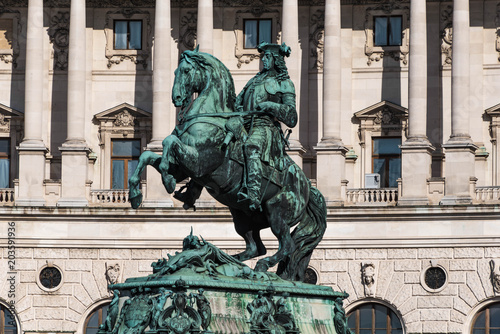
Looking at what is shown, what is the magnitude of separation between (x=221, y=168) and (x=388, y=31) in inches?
1438

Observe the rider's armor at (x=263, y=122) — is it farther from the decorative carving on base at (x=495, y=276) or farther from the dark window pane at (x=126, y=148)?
the dark window pane at (x=126, y=148)

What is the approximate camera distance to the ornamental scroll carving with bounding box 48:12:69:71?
192ft

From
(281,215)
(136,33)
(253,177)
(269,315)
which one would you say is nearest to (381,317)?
(136,33)

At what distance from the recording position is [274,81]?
2302cm

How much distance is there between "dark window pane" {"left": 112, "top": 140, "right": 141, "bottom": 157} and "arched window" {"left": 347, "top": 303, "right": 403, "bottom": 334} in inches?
397

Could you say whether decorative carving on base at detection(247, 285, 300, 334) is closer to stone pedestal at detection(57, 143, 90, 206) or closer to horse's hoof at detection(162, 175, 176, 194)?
horse's hoof at detection(162, 175, 176, 194)

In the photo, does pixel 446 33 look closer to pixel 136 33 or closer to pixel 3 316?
pixel 136 33

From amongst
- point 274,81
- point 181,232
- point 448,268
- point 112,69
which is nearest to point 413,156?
point 448,268

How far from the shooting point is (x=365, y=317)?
53.6 metres

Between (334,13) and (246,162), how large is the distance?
34.3 meters

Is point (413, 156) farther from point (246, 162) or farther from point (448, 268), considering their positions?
point (246, 162)

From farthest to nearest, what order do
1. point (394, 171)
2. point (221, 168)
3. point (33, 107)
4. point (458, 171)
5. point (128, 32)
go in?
point (128, 32) → point (394, 171) → point (33, 107) → point (458, 171) → point (221, 168)

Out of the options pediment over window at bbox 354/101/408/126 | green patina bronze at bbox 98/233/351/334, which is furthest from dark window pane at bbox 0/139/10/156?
green patina bronze at bbox 98/233/351/334

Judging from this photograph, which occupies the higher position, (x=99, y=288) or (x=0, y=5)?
(x=0, y=5)
